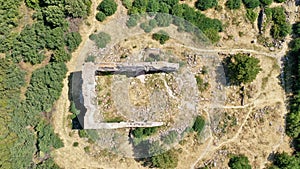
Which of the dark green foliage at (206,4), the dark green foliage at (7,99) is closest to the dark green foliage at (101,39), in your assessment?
the dark green foliage at (7,99)

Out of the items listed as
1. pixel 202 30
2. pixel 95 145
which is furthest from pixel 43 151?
pixel 202 30

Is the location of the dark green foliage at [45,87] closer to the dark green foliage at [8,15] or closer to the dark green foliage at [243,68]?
the dark green foliage at [8,15]

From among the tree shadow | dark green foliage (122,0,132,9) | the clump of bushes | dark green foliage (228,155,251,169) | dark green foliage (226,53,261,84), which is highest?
dark green foliage (122,0,132,9)

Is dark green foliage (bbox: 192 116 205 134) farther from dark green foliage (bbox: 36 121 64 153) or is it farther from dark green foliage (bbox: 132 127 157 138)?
dark green foliage (bbox: 36 121 64 153)

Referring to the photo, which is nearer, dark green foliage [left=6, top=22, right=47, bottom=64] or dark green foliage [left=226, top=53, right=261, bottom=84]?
dark green foliage [left=226, top=53, right=261, bottom=84]

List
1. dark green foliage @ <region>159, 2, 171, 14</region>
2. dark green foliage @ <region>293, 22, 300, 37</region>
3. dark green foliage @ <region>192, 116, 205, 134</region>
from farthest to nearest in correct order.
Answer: dark green foliage @ <region>159, 2, 171, 14</region>, dark green foliage @ <region>293, 22, 300, 37</region>, dark green foliage @ <region>192, 116, 205, 134</region>

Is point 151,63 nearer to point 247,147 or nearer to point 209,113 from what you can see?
point 209,113

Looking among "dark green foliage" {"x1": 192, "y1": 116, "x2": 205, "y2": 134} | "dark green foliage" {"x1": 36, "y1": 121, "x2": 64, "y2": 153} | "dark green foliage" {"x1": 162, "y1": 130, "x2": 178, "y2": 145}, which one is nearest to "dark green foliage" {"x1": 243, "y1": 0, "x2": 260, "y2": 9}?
"dark green foliage" {"x1": 192, "y1": 116, "x2": 205, "y2": 134}
